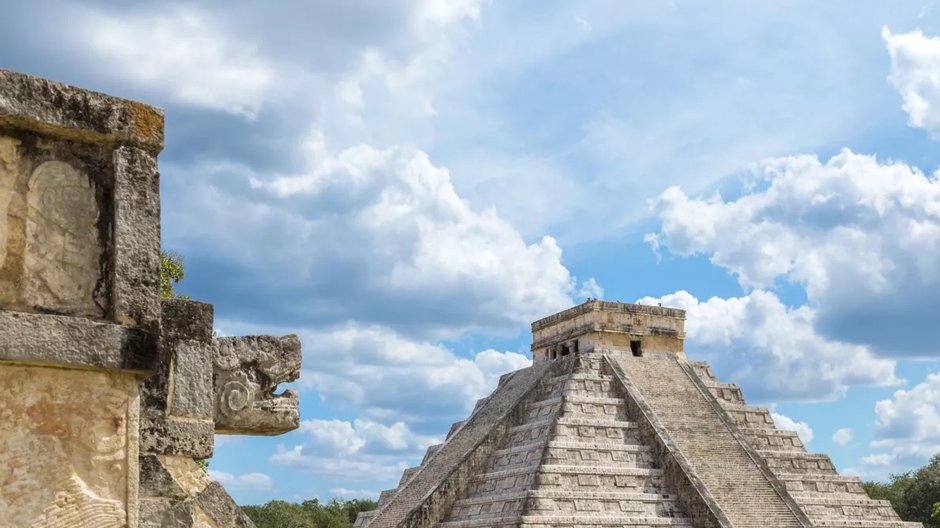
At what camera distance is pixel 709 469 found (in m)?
25.5

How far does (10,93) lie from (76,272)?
65 centimetres

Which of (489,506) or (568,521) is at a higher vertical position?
(489,506)

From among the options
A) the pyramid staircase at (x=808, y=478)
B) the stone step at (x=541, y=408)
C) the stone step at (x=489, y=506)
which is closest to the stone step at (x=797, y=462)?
the pyramid staircase at (x=808, y=478)

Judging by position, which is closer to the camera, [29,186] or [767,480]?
[29,186]

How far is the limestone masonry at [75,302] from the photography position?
3486 mm

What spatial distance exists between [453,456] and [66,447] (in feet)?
79.3

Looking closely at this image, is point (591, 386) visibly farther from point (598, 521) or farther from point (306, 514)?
point (306, 514)

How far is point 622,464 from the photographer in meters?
24.4

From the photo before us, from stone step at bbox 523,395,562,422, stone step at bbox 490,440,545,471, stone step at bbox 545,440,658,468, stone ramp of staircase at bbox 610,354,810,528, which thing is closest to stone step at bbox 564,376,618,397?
stone step at bbox 523,395,562,422

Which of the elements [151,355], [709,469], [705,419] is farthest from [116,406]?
[705,419]

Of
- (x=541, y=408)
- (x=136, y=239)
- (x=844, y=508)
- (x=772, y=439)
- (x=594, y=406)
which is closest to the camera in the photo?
(x=136, y=239)

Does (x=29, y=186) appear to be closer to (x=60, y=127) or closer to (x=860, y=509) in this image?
(x=60, y=127)

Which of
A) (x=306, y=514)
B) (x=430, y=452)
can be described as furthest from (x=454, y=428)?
(x=306, y=514)

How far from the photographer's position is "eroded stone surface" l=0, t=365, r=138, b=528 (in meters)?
3.45
